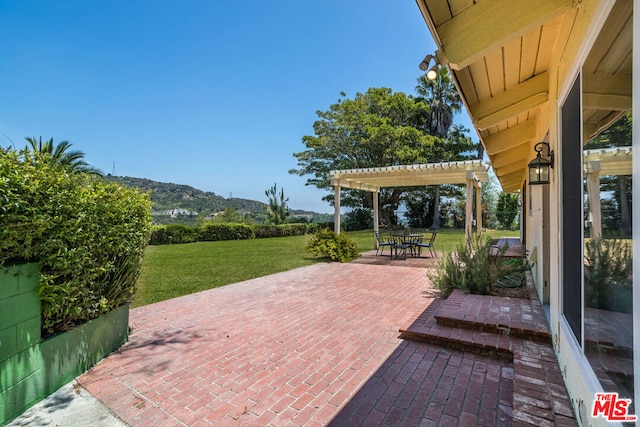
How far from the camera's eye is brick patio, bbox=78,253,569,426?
7.41ft

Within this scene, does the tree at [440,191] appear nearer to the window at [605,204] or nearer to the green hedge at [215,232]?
the green hedge at [215,232]

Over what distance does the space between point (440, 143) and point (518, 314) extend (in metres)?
21.8

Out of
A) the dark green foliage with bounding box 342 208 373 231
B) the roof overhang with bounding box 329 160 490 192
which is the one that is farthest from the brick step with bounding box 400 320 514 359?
the dark green foliage with bounding box 342 208 373 231

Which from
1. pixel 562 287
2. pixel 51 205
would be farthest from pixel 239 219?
pixel 562 287

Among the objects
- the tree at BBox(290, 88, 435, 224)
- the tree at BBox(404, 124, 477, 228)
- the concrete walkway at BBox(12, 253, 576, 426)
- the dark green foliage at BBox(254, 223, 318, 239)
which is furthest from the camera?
the tree at BBox(404, 124, 477, 228)

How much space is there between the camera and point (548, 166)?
2990mm

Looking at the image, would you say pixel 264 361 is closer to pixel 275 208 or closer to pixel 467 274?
pixel 467 274

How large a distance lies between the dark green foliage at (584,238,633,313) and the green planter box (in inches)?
143

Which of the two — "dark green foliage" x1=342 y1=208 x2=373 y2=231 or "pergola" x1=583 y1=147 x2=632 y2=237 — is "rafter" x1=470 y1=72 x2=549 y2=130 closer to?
"pergola" x1=583 y1=147 x2=632 y2=237

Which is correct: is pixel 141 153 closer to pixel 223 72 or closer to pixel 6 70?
pixel 6 70

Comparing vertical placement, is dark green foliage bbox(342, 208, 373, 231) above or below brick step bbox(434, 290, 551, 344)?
above

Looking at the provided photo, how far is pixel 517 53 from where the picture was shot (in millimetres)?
2803

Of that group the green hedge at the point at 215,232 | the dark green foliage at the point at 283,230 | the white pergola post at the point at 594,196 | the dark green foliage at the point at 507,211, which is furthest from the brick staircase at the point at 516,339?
the dark green foliage at the point at 507,211

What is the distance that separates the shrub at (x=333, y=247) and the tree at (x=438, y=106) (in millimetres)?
15374
